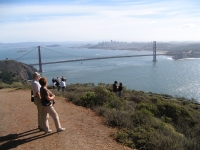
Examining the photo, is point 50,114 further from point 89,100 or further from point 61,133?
point 89,100

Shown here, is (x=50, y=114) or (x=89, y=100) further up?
(x=50, y=114)

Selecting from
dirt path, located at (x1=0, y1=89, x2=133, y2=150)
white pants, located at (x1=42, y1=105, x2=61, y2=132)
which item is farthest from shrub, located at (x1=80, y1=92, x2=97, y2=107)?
white pants, located at (x1=42, y1=105, x2=61, y2=132)

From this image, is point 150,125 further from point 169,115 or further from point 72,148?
point 169,115

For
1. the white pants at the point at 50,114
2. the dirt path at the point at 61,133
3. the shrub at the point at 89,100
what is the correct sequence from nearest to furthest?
the dirt path at the point at 61,133 → the white pants at the point at 50,114 → the shrub at the point at 89,100

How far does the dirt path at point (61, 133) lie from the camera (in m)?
3.33

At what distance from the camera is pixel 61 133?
12.3ft

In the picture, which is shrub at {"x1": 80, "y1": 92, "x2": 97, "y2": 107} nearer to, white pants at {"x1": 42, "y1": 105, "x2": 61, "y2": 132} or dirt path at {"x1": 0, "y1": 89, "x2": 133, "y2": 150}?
dirt path at {"x1": 0, "y1": 89, "x2": 133, "y2": 150}

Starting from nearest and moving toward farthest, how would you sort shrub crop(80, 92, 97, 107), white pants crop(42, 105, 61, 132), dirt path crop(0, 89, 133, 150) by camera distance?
dirt path crop(0, 89, 133, 150) → white pants crop(42, 105, 61, 132) → shrub crop(80, 92, 97, 107)

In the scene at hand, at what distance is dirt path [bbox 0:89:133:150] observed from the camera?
10.9ft

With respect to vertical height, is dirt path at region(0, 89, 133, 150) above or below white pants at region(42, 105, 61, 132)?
below

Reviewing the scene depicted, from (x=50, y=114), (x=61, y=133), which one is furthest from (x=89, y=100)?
(x=50, y=114)

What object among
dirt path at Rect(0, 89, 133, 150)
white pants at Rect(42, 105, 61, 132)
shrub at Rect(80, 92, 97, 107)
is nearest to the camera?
dirt path at Rect(0, 89, 133, 150)

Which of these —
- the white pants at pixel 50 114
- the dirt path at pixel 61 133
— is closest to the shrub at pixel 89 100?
the dirt path at pixel 61 133

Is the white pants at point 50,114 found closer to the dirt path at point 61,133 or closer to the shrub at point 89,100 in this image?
the dirt path at point 61,133
